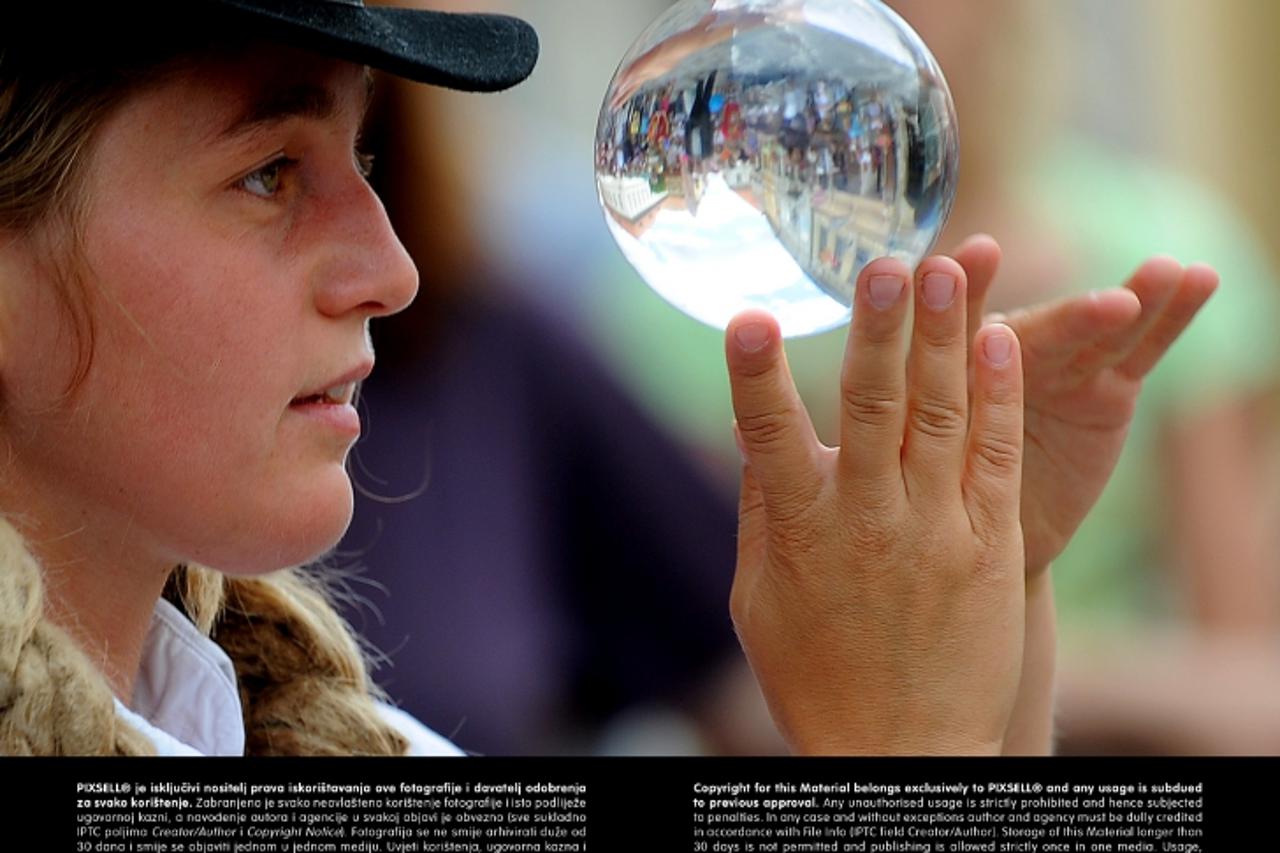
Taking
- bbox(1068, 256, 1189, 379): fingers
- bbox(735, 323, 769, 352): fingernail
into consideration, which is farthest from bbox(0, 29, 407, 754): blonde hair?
bbox(1068, 256, 1189, 379): fingers

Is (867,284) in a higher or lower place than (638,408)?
lower

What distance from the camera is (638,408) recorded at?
2.46 meters

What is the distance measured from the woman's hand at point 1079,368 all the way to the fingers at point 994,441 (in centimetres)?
23

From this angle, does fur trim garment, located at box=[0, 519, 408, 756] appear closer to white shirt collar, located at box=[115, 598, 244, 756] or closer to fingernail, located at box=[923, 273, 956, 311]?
white shirt collar, located at box=[115, 598, 244, 756]

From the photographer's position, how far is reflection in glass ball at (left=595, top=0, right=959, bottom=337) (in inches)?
48.3

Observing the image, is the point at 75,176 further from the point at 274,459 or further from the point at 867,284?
the point at 867,284

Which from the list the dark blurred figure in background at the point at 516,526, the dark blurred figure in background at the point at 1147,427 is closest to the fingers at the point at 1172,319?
the dark blurred figure in background at the point at 516,526

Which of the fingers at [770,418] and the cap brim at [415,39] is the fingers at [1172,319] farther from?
the cap brim at [415,39]

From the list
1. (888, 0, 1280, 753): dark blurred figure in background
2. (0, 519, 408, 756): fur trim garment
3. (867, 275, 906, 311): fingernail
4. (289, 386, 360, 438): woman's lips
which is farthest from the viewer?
(888, 0, 1280, 753): dark blurred figure in background

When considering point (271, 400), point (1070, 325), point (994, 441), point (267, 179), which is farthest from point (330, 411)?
point (1070, 325)

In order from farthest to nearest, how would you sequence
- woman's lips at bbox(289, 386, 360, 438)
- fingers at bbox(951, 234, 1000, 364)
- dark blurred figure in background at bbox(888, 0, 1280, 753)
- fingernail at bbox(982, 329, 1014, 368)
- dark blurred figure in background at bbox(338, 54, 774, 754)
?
dark blurred figure in background at bbox(888, 0, 1280, 753)
dark blurred figure in background at bbox(338, 54, 774, 754)
fingers at bbox(951, 234, 1000, 364)
woman's lips at bbox(289, 386, 360, 438)
fingernail at bbox(982, 329, 1014, 368)

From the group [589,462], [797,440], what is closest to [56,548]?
[797,440]

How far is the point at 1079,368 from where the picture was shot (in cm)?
160
